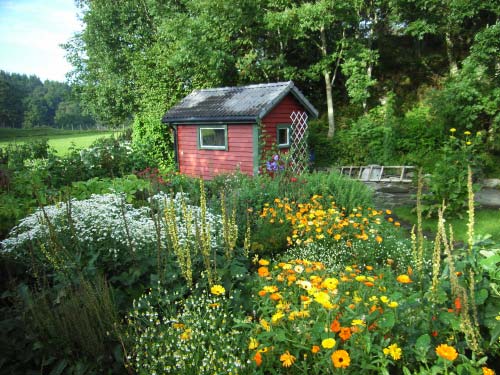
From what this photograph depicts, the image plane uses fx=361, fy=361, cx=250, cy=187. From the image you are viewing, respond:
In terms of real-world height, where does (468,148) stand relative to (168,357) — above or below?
above

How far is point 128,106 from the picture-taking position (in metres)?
23.8

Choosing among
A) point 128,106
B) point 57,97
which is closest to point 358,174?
point 128,106

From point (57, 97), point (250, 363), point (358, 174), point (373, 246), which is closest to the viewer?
point (250, 363)

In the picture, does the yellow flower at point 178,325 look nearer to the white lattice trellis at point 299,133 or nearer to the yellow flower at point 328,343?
the yellow flower at point 328,343

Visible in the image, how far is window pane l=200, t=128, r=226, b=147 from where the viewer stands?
12.2 metres

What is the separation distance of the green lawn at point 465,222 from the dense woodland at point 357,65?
134 inches

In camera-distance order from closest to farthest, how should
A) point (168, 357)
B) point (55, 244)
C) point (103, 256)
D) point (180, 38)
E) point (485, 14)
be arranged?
point (168, 357)
point (55, 244)
point (103, 256)
point (485, 14)
point (180, 38)

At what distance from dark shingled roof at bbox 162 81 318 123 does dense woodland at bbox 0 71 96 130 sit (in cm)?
3717

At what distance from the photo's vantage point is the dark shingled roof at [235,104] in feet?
36.0

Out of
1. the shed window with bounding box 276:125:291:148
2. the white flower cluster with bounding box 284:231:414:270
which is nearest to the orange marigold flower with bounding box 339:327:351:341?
the white flower cluster with bounding box 284:231:414:270

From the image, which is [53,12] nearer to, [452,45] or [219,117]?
[219,117]

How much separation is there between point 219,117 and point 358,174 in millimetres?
5111

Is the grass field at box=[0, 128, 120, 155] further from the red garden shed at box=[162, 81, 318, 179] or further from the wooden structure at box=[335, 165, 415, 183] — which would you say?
the wooden structure at box=[335, 165, 415, 183]

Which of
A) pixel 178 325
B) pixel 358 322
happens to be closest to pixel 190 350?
pixel 178 325
